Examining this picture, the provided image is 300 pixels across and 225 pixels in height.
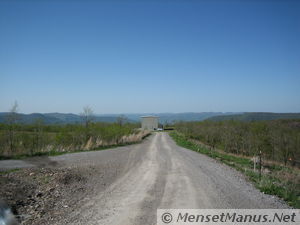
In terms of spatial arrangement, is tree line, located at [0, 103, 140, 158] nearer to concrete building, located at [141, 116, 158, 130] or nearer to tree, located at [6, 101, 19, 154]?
tree, located at [6, 101, 19, 154]

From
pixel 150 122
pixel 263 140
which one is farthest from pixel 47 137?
pixel 150 122

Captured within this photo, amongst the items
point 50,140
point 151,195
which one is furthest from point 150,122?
point 151,195

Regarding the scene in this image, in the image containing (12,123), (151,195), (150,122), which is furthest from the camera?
(150,122)

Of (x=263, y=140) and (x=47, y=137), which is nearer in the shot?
(x=47, y=137)

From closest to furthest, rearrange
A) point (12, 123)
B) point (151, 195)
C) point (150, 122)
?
point (151, 195)
point (12, 123)
point (150, 122)

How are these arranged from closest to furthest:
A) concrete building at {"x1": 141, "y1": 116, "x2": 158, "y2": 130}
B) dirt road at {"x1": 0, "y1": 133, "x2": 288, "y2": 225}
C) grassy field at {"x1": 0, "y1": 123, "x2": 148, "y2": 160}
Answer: dirt road at {"x1": 0, "y1": 133, "x2": 288, "y2": 225}, grassy field at {"x1": 0, "y1": 123, "x2": 148, "y2": 160}, concrete building at {"x1": 141, "y1": 116, "x2": 158, "y2": 130}

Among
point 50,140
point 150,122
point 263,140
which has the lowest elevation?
point 263,140

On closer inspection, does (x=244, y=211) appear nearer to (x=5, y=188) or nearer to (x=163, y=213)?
(x=163, y=213)

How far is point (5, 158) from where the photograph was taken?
1328 cm

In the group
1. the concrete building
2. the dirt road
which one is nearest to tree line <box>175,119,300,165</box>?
the dirt road

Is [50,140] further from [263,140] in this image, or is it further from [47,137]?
[263,140]

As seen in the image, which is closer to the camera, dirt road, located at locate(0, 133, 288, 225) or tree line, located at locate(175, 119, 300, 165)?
dirt road, located at locate(0, 133, 288, 225)

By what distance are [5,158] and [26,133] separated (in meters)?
4.42

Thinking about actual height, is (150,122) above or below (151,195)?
above
